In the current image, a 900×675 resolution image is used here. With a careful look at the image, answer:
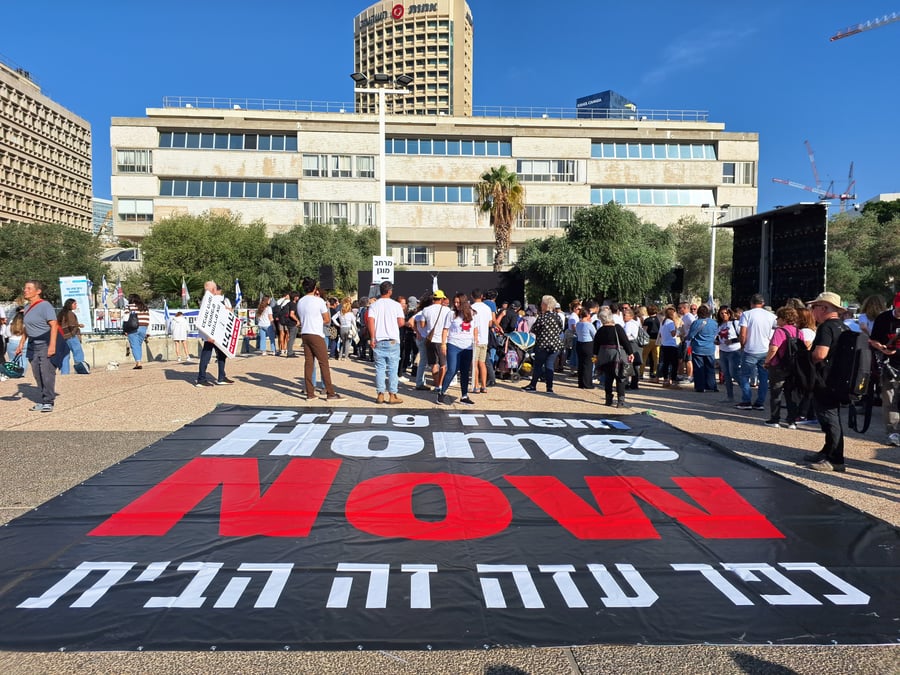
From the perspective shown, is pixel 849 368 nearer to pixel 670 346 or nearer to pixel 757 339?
pixel 757 339

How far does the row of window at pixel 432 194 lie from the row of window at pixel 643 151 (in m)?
12.7

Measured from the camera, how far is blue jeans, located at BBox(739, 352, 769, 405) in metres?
10.2

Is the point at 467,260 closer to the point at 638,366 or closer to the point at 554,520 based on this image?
the point at 638,366

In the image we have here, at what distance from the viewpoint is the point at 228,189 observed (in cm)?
5762

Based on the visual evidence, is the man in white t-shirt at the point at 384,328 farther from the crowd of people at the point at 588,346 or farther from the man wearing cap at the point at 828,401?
the man wearing cap at the point at 828,401

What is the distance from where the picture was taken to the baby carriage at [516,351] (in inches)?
518

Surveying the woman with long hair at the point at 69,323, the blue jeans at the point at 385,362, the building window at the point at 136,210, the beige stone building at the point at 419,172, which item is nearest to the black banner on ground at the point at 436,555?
the blue jeans at the point at 385,362

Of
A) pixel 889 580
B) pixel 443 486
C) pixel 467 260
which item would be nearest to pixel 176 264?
pixel 467 260

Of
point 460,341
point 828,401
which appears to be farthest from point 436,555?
point 460,341

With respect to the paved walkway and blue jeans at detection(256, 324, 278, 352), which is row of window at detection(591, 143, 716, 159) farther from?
the paved walkway

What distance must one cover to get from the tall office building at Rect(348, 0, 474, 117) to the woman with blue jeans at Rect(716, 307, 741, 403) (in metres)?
120

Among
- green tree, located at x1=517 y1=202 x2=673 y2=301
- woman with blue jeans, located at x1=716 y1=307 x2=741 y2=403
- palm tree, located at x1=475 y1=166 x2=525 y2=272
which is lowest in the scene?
woman with blue jeans, located at x1=716 y1=307 x2=741 y2=403

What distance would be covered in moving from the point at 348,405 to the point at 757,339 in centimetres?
639

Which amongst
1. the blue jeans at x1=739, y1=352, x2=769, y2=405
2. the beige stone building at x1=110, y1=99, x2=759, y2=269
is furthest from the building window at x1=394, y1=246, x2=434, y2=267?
the blue jeans at x1=739, y1=352, x2=769, y2=405
